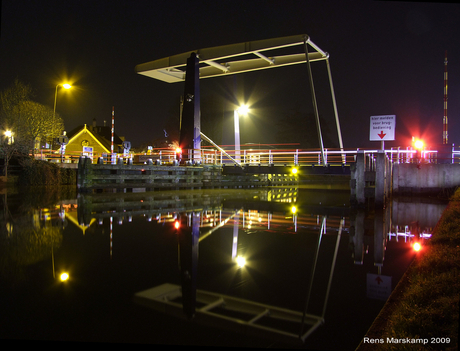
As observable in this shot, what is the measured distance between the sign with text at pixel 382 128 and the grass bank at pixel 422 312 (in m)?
8.13

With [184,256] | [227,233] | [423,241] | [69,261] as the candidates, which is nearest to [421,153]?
[423,241]

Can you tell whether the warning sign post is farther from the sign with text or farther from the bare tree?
the bare tree

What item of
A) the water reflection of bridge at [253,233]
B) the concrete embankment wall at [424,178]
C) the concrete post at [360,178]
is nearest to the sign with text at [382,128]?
the concrete post at [360,178]

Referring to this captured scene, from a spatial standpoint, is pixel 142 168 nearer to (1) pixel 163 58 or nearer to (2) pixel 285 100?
(1) pixel 163 58

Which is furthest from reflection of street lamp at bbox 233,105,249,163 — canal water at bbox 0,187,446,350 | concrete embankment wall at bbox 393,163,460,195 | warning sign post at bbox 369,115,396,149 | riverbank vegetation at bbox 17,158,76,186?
canal water at bbox 0,187,446,350

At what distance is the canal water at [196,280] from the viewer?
2357 millimetres

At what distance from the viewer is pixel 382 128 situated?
37.2 ft

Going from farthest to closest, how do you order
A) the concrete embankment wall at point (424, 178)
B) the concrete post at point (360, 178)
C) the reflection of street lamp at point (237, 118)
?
the reflection of street lamp at point (237, 118) → the concrete embankment wall at point (424, 178) → the concrete post at point (360, 178)

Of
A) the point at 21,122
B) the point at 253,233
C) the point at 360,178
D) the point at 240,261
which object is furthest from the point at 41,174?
the point at 240,261

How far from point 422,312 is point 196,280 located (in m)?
1.84

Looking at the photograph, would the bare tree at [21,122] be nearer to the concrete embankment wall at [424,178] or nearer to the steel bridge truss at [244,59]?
the steel bridge truss at [244,59]

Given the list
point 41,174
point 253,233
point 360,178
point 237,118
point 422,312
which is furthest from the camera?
point 237,118

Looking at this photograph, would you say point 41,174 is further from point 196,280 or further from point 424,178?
point 424,178

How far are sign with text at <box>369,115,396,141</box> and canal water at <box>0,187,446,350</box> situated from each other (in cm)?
557
